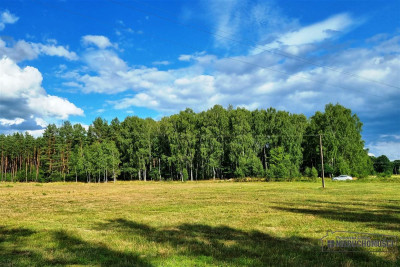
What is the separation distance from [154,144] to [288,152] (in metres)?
44.7

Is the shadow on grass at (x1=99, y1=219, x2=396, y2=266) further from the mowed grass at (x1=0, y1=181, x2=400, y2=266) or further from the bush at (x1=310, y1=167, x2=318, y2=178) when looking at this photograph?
the bush at (x1=310, y1=167, x2=318, y2=178)

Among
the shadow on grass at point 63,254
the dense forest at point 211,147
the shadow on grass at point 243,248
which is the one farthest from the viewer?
the dense forest at point 211,147

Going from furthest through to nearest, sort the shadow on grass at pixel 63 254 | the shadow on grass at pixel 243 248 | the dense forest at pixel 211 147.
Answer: the dense forest at pixel 211 147 → the shadow on grass at pixel 63 254 → the shadow on grass at pixel 243 248

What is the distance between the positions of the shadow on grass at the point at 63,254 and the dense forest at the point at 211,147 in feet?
212

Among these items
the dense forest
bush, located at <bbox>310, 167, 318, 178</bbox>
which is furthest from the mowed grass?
the dense forest

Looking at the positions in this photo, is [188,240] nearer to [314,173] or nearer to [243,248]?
[243,248]

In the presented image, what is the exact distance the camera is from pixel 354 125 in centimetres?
8231

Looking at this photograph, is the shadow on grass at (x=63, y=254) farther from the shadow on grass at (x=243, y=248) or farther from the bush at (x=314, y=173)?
the bush at (x=314, y=173)

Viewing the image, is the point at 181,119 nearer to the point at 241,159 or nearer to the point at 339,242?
the point at 241,159

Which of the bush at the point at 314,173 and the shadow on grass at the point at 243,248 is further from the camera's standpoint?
the bush at the point at 314,173

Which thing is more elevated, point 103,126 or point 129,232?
point 103,126

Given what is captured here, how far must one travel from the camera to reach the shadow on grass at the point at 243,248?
24.8ft

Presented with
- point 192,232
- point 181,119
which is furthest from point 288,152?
point 192,232

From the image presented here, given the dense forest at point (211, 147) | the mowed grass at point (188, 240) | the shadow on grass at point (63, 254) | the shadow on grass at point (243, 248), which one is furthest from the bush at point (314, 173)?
the shadow on grass at point (63, 254)
